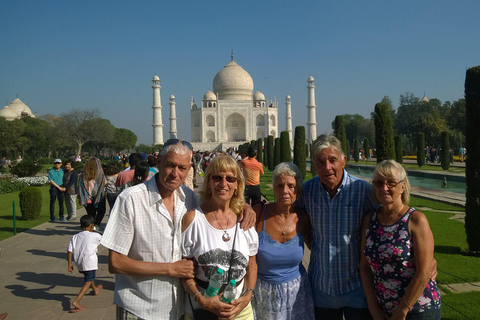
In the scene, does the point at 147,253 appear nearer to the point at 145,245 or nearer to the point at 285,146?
the point at 145,245

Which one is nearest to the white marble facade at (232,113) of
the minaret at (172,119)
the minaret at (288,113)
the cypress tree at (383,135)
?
the minaret at (288,113)

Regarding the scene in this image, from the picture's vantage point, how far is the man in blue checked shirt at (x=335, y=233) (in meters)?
2.05

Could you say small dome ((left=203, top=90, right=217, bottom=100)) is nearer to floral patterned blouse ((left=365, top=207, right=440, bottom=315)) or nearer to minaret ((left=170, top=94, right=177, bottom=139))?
minaret ((left=170, top=94, right=177, bottom=139))

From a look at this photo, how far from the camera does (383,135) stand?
5.64 metres

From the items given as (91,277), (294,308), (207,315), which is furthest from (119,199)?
(91,277)

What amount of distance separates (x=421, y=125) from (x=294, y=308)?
1252 inches

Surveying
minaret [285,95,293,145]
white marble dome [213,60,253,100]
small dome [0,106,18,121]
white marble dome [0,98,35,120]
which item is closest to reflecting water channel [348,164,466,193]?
minaret [285,95,293,145]

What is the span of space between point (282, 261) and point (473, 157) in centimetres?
384

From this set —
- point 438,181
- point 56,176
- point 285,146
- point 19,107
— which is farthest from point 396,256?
point 19,107

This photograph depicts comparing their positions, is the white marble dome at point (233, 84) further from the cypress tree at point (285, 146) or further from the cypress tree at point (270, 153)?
the cypress tree at point (285, 146)

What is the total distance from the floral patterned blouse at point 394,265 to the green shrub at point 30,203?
7.42m

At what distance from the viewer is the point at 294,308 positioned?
2049 millimetres

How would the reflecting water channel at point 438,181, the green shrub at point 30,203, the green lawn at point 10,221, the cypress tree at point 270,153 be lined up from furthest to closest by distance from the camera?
1. the cypress tree at point 270,153
2. the reflecting water channel at point 438,181
3. the green shrub at point 30,203
4. the green lawn at point 10,221

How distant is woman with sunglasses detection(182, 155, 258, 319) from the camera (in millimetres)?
1839
